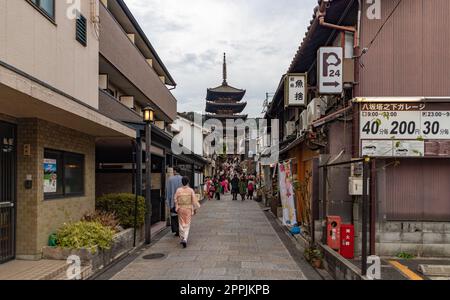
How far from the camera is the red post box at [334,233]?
25.7ft

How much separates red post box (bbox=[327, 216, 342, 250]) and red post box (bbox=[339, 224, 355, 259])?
0.10m

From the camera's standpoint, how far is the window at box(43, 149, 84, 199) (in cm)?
746

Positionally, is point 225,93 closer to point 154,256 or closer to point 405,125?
point 405,125

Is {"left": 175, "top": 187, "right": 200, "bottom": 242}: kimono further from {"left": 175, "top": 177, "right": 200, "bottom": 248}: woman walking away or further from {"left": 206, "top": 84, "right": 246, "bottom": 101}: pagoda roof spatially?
{"left": 206, "top": 84, "right": 246, "bottom": 101}: pagoda roof

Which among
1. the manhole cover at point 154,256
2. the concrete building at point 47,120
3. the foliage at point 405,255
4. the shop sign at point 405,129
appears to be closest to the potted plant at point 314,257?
the foliage at point 405,255

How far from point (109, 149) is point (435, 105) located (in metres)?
10.6

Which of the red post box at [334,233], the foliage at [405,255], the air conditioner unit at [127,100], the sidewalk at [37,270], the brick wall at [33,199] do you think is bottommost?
the foliage at [405,255]

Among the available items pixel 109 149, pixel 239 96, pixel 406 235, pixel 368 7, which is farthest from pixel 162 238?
pixel 239 96

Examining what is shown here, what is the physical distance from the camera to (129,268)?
7.45m

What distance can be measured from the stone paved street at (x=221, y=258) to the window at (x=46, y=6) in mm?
5395

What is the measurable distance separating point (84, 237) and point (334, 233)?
5306 millimetres

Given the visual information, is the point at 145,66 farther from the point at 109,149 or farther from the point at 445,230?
the point at 445,230

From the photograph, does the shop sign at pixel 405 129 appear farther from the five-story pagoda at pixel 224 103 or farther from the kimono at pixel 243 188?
the five-story pagoda at pixel 224 103

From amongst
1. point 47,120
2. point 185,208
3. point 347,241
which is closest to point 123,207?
point 185,208
